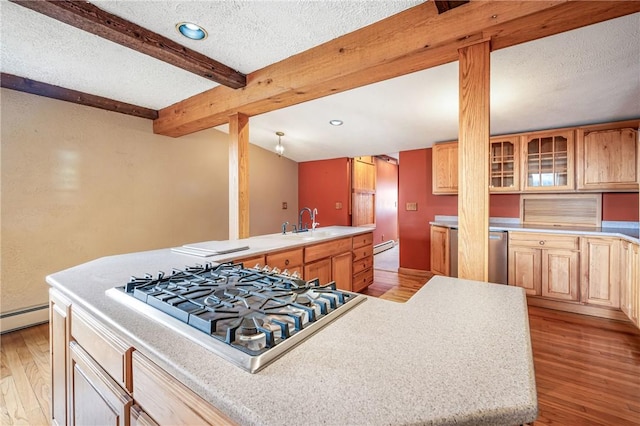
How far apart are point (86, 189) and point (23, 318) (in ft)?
4.57

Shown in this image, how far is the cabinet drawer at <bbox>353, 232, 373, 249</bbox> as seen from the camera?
3.49 m

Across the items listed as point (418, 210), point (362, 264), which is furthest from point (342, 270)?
point (418, 210)

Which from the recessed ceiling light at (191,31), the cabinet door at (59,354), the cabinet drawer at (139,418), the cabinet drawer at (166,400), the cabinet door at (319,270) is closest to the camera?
the cabinet drawer at (166,400)

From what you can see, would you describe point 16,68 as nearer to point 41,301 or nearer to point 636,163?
point 41,301

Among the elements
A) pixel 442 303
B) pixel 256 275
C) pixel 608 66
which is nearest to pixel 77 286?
pixel 256 275

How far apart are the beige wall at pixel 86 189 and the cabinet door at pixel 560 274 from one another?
441 cm

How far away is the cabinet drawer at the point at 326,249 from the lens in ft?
8.71

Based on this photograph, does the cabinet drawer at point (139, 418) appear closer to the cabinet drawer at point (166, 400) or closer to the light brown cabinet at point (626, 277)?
the cabinet drawer at point (166, 400)

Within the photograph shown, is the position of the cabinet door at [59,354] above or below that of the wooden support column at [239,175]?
below

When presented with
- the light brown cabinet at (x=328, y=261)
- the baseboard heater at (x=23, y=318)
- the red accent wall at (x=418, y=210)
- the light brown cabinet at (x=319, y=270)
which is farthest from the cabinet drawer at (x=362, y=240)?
the baseboard heater at (x=23, y=318)

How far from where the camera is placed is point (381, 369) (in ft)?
2.07

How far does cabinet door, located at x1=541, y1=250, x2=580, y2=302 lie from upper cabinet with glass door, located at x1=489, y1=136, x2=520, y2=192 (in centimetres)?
92

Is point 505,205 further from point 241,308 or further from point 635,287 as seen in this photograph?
point 241,308

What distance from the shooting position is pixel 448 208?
440cm
